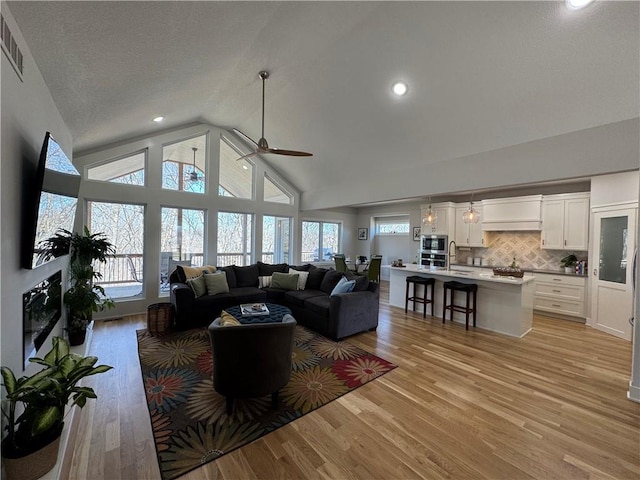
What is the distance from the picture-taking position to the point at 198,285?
4605 millimetres

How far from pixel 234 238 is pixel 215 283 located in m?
2.03

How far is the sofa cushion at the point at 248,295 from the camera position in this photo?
15.6 ft

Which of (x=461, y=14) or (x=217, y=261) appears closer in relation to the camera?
(x=461, y=14)

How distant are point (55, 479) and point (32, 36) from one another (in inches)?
104

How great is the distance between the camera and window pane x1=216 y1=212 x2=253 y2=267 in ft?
21.0

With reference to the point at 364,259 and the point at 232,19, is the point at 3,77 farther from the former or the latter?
the point at 364,259

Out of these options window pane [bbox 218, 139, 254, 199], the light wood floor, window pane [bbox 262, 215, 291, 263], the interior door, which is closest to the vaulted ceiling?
window pane [bbox 218, 139, 254, 199]

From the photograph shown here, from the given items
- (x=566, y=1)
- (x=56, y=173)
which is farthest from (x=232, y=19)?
(x=566, y=1)

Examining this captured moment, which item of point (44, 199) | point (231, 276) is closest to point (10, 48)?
point (44, 199)

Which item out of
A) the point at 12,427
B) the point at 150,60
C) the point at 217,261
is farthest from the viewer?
the point at 217,261

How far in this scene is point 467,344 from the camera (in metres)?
3.87

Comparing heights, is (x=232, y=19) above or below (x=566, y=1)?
below

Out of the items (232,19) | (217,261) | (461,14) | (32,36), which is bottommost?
(217,261)

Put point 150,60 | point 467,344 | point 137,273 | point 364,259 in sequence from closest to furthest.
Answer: point 150,60
point 467,344
point 137,273
point 364,259
